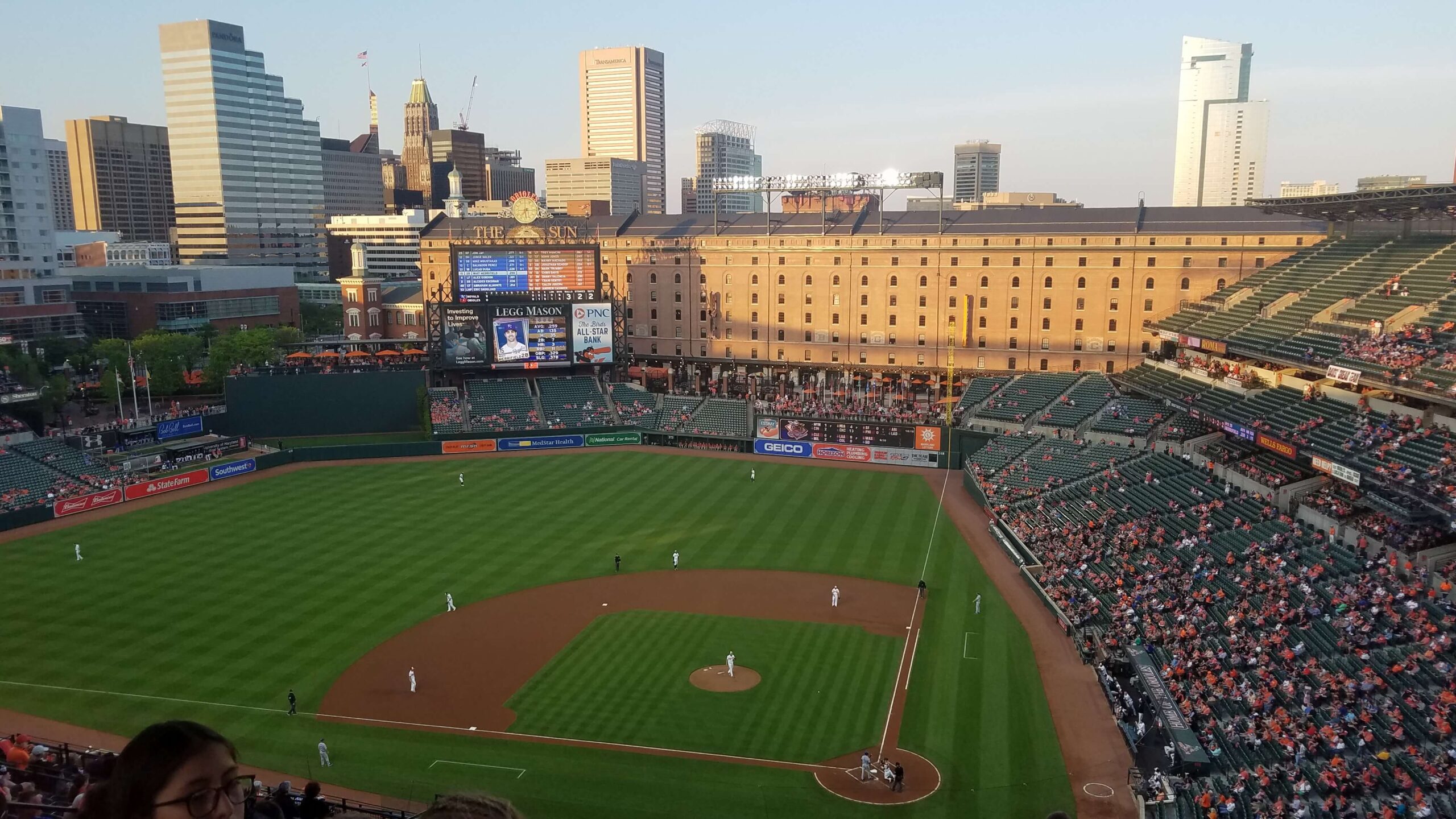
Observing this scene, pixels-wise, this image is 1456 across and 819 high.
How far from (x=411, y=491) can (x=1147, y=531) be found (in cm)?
4014

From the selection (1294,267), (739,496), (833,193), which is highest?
(833,193)

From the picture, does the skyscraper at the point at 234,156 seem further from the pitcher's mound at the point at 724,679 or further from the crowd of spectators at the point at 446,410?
the pitcher's mound at the point at 724,679

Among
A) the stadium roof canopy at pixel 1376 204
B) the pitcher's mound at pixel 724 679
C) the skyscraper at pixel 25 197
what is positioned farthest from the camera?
the skyscraper at pixel 25 197

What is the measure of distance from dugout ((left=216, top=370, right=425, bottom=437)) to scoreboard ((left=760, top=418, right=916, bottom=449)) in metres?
28.4

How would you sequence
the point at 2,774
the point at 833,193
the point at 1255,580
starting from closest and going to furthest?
the point at 2,774 → the point at 1255,580 → the point at 833,193

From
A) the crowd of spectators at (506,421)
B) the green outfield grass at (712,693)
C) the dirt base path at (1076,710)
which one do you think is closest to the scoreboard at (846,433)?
the crowd of spectators at (506,421)

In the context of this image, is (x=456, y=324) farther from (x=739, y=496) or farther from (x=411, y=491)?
(x=739, y=496)

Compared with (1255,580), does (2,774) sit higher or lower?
higher

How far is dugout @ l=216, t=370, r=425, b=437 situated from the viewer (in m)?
70.0

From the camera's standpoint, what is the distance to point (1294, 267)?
57.5m

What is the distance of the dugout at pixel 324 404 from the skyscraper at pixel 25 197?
184 ft

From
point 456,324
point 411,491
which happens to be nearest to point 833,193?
point 456,324

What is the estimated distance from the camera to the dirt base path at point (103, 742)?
24.6 meters

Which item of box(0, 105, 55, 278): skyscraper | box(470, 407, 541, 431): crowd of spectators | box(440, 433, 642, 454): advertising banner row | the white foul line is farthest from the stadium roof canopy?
box(0, 105, 55, 278): skyscraper
